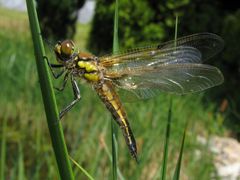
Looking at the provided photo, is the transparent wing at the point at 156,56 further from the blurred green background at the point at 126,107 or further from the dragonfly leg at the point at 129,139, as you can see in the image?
the dragonfly leg at the point at 129,139

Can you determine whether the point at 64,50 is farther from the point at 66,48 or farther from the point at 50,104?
the point at 50,104

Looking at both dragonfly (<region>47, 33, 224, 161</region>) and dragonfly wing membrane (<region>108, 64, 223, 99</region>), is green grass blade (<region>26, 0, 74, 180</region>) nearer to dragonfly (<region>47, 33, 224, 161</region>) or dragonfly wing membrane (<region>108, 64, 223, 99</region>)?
dragonfly (<region>47, 33, 224, 161</region>)

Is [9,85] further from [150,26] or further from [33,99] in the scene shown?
[150,26]

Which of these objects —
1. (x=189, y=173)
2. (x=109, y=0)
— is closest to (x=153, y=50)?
(x=189, y=173)

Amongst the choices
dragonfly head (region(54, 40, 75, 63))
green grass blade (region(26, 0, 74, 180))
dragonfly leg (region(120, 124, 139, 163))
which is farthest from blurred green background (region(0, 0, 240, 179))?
green grass blade (region(26, 0, 74, 180))

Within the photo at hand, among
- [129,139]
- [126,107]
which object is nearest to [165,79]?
[129,139]
